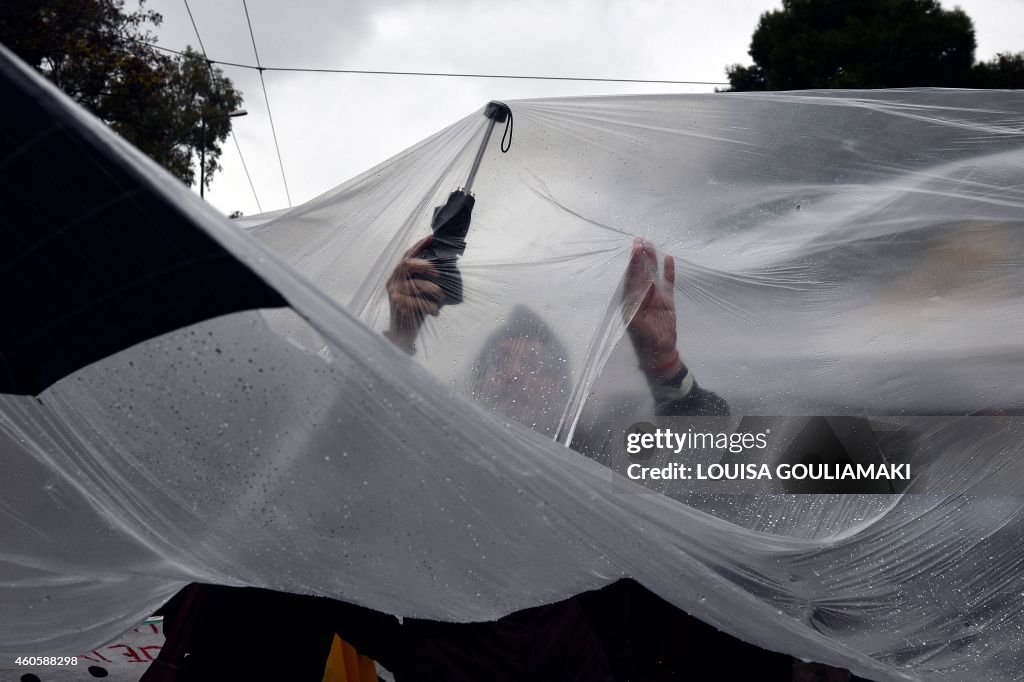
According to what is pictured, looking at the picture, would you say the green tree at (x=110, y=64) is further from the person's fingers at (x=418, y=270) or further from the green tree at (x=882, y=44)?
the person's fingers at (x=418, y=270)

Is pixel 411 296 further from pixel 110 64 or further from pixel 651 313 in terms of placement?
pixel 110 64

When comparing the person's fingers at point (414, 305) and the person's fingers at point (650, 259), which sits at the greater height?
the person's fingers at point (650, 259)

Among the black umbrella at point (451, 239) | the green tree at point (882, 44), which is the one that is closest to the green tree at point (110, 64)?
the green tree at point (882, 44)

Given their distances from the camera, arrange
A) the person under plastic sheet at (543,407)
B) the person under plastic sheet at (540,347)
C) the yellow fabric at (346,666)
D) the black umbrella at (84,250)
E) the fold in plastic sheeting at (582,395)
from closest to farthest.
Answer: the black umbrella at (84,250)
the fold in plastic sheeting at (582,395)
the person under plastic sheet at (543,407)
the person under plastic sheet at (540,347)
the yellow fabric at (346,666)

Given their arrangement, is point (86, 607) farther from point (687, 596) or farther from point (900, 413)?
point (900, 413)

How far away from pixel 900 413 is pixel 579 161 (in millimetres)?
1232

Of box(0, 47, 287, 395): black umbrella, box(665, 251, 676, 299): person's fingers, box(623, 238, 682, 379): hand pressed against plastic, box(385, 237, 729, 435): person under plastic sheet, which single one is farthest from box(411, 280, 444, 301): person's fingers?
box(0, 47, 287, 395): black umbrella

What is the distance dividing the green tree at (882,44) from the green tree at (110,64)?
27.4 feet

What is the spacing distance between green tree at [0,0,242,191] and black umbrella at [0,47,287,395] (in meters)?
10.9

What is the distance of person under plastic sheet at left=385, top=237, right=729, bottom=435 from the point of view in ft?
8.07

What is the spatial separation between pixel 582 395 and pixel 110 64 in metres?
12.8

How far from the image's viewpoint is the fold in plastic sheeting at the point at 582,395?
62.1 inches

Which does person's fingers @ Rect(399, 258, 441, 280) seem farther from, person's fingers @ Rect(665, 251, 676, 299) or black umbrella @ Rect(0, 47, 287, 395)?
black umbrella @ Rect(0, 47, 287, 395)

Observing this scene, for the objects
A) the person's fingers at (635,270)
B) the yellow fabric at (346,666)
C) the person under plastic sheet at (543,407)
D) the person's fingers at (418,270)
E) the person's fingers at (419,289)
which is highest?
the person's fingers at (635,270)
